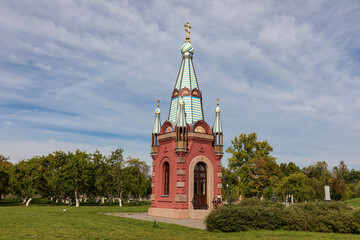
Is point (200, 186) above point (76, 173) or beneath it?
beneath

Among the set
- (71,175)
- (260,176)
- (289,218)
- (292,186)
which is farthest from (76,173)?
(289,218)

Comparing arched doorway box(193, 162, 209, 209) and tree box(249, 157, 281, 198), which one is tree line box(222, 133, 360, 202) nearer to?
tree box(249, 157, 281, 198)

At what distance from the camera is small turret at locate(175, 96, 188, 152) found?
81.9ft

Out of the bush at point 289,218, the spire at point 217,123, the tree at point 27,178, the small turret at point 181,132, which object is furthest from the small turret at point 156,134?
the tree at point 27,178

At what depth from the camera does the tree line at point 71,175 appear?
4319cm

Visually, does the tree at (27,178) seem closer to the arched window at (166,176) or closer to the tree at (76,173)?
the tree at (76,173)

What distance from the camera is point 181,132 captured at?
25.6 meters

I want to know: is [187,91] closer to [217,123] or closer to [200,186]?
[217,123]

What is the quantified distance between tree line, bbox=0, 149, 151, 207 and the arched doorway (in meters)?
23.8

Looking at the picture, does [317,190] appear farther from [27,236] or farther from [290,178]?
[27,236]

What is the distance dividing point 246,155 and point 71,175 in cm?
2752

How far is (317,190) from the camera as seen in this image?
2148 inches

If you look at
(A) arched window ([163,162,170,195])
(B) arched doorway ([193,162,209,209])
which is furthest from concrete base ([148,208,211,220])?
(A) arched window ([163,162,170,195])

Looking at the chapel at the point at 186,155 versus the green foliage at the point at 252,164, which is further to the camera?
the green foliage at the point at 252,164
